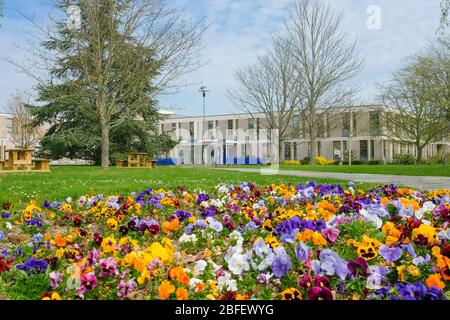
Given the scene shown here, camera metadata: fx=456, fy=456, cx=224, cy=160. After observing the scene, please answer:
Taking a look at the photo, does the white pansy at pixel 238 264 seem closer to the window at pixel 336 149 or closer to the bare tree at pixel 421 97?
the bare tree at pixel 421 97

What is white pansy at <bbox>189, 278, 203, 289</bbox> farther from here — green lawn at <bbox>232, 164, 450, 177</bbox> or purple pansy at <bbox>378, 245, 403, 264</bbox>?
green lawn at <bbox>232, 164, 450, 177</bbox>

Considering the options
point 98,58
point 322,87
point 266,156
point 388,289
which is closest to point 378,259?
point 388,289

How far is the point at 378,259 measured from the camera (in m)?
2.67

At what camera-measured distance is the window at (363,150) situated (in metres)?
52.2

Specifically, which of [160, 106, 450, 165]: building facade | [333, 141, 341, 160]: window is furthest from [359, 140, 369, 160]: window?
[333, 141, 341, 160]: window

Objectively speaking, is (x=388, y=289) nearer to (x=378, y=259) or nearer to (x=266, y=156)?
(x=378, y=259)

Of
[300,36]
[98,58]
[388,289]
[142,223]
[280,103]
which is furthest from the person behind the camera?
[280,103]

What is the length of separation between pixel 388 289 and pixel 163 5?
20623mm

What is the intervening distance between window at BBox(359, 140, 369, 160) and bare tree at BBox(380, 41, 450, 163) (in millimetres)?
9746

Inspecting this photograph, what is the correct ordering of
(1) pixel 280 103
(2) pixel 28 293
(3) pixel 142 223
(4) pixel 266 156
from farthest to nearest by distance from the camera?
(4) pixel 266 156
(1) pixel 280 103
(3) pixel 142 223
(2) pixel 28 293

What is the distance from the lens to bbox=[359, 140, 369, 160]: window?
52225 mm

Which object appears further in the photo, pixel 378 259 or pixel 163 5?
pixel 163 5

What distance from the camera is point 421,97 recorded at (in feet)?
112

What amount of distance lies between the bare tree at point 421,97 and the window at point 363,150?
975 cm
